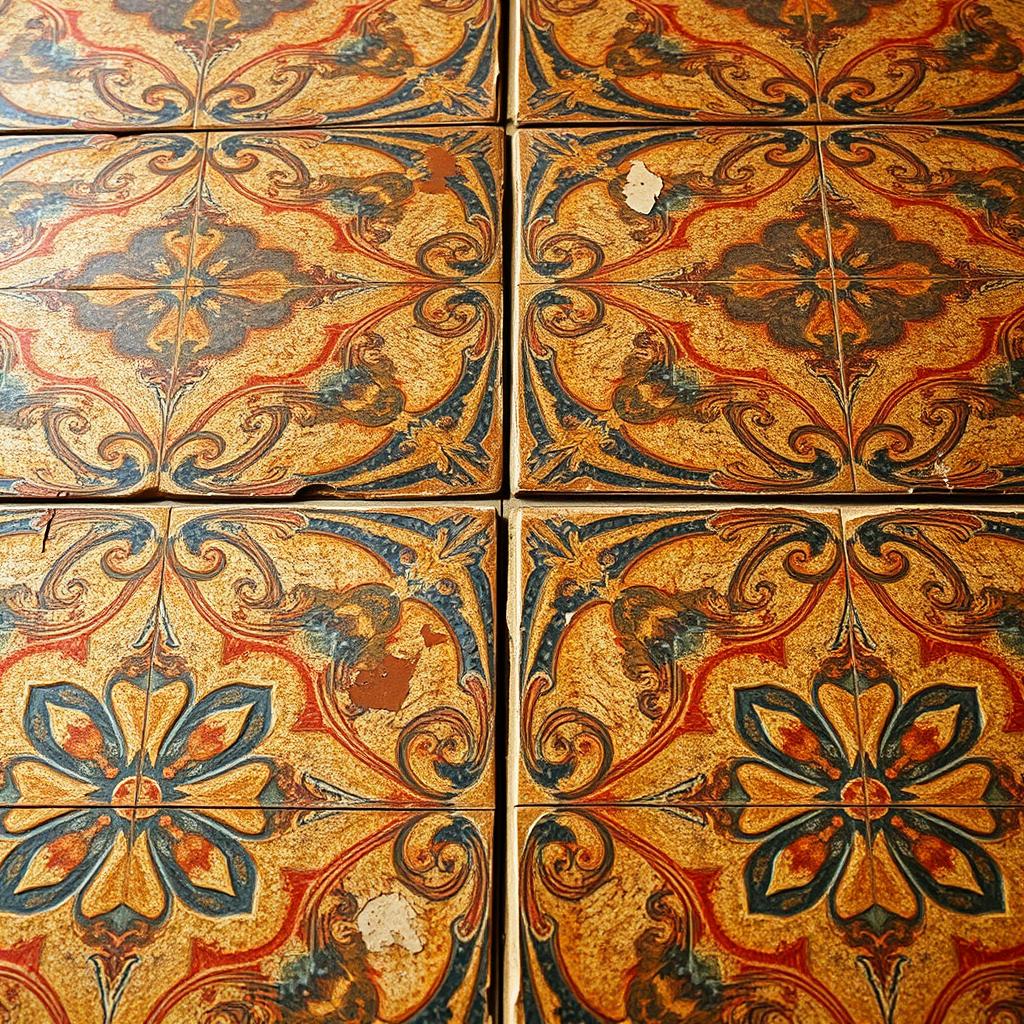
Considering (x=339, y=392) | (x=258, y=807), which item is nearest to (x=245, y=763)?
(x=258, y=807)

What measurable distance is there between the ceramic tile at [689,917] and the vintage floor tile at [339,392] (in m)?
0.33

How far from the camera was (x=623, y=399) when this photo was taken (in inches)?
42.9

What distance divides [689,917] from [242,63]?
3.26ft

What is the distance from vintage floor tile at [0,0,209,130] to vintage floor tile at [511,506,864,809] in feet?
2.10

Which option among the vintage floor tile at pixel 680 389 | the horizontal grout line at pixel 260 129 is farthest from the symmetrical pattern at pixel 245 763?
the horizontal grout line at pixel 260 129

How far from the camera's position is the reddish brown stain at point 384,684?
3.20ft

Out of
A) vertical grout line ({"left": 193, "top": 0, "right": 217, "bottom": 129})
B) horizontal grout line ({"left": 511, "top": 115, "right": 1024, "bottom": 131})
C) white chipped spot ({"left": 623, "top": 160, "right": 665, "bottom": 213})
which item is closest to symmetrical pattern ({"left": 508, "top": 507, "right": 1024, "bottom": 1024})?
white chipped spot ({"left": 623, "top": 160, "right": 665, "bottom": 213})

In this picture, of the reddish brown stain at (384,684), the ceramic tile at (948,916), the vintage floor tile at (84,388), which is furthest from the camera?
the vintage floor tile at (84,388)

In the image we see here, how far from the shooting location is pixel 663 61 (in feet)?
4.20

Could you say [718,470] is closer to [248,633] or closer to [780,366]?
[780,366]

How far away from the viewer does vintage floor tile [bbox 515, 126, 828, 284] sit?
1158 mm

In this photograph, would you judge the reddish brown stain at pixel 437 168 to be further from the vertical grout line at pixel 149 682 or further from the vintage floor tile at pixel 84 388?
the vertical grout line at pixel 149 682

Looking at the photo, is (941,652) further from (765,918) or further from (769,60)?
(769,60)

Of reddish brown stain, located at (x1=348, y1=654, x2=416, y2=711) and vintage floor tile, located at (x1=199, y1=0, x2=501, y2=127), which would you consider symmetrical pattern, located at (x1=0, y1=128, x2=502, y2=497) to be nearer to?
vintage floor tile, located at (x1=199, y1=0, x2=501, y2=127)
